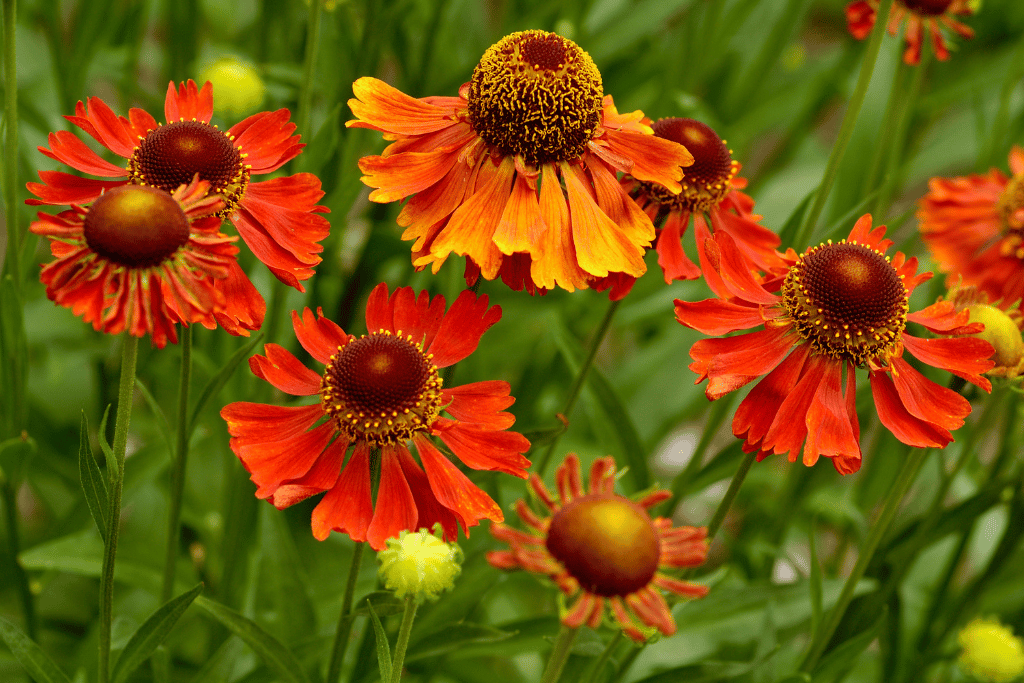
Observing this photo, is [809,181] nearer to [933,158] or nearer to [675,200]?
[933,158]

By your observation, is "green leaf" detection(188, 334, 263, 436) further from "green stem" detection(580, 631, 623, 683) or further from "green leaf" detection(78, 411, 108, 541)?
"green stem" detection(580, 631, 623, 683)

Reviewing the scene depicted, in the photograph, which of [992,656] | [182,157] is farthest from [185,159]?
[992,656]

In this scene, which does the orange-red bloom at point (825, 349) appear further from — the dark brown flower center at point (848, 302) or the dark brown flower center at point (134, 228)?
the dark brown flower center at point (134, 228)

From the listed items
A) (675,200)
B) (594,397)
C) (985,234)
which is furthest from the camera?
(985,234)

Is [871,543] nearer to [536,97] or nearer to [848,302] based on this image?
[848,302]

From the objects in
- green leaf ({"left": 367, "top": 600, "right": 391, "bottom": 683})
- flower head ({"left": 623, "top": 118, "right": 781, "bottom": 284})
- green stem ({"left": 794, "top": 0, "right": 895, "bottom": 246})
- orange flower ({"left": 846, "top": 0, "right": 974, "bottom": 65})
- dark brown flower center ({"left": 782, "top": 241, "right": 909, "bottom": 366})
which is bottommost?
green leaf ({"left": 367, "top": 600, "right": 391, "bottom": 683})

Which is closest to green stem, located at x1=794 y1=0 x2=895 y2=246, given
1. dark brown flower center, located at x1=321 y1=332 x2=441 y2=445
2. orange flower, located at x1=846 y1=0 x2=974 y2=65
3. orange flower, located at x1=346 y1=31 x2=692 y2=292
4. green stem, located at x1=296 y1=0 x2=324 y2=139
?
orange flower, located at x1=346 y1=31 x2=692 y2=292

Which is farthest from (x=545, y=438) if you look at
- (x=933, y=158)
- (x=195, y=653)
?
(x=933, y=158)
